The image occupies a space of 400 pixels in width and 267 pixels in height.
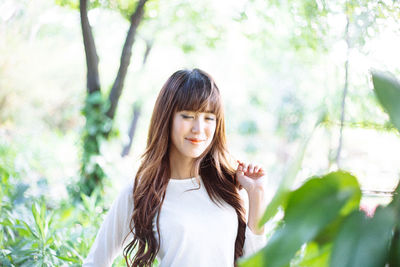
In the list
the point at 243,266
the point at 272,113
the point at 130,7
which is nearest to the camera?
the point at 243,266

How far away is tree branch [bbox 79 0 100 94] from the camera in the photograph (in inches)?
101

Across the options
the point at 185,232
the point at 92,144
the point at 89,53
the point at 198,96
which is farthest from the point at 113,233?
the point at 92,144

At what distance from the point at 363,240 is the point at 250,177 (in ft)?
3.63

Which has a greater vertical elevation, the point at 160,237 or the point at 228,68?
the point at 228,68

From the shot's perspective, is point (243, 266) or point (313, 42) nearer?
point (243, 266)

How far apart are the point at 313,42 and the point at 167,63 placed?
430 cm

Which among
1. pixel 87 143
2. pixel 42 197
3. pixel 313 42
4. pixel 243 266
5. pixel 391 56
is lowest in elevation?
pixel 42 197

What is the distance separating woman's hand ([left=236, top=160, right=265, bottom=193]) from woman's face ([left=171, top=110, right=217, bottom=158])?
0.56 feet

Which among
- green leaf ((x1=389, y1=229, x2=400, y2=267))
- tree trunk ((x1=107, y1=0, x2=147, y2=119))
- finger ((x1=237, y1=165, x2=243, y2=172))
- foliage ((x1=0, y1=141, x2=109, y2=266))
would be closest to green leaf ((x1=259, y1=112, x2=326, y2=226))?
green leaf ((x1=389, y1=229, x2=400, y2=267))

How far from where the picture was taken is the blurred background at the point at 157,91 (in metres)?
2.04

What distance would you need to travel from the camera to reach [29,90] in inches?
364

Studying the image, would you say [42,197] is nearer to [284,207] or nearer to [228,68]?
[284,207]

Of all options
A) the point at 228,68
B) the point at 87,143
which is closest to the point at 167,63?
the point at 228,68

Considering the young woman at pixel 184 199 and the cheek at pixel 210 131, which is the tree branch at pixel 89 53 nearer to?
the young woman at pixel 184 199
